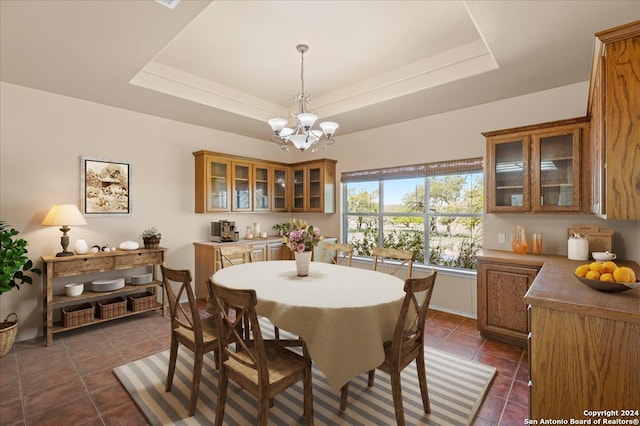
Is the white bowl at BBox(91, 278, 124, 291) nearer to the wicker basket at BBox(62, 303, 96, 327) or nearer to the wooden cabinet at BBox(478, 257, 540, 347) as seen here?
the wicker basket at BBox(62, 303, 96, 327)

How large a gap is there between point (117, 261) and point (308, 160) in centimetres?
331

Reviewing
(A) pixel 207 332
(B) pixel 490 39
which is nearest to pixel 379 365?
(A) pixel 207 332

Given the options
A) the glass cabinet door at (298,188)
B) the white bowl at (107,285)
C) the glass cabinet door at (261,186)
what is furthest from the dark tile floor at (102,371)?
the glass cabinet door at (298,188)

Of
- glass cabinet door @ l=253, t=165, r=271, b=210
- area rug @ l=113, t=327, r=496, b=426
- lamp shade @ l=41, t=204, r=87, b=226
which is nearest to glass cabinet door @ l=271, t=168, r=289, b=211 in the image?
glass cabinet door @ l=253, t=165, r=271, b=210

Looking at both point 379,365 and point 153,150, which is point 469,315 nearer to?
point 379,365

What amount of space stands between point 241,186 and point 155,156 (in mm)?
1275

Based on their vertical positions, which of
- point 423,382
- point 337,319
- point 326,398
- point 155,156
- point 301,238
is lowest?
point 326,398

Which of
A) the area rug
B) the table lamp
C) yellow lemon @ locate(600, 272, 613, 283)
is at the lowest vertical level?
the area rug

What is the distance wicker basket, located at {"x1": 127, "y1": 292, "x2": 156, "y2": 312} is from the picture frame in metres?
1.06

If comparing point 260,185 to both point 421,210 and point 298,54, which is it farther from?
point 421,210

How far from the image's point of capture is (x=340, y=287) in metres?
2.23

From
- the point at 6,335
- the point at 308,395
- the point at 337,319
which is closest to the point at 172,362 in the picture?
the point at 308,395

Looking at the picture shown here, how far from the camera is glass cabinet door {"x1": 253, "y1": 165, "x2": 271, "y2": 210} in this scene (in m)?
5.06

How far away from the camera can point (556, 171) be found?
3.07 m
